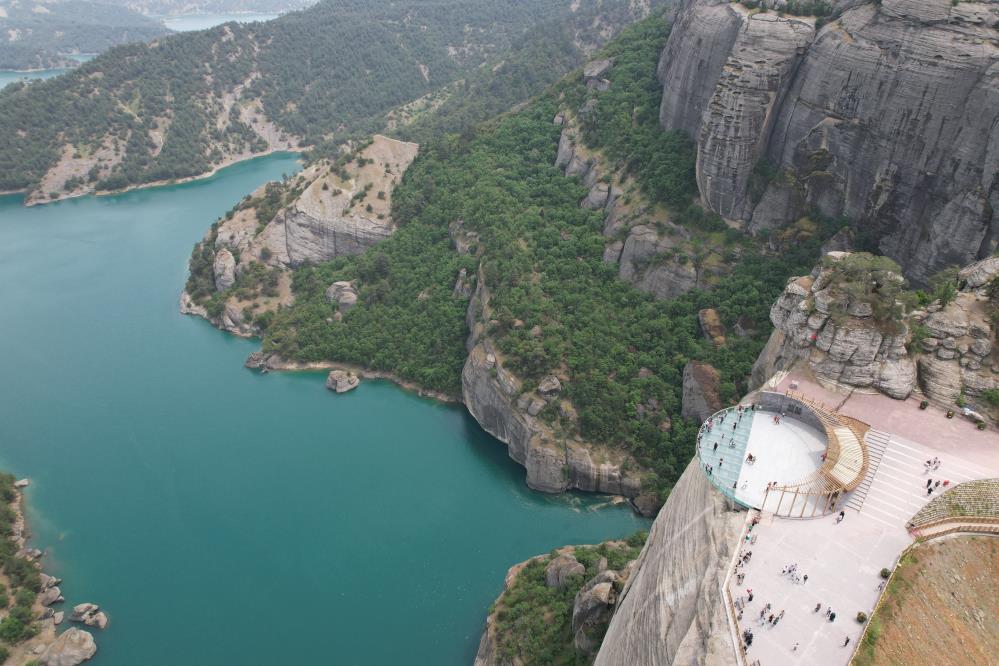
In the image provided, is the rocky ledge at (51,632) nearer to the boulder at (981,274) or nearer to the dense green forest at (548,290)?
the dense green forest at (548,290)

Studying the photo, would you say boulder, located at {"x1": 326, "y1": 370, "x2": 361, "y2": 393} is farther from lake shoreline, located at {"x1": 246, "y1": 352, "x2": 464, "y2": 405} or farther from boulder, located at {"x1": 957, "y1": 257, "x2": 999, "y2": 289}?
boulder, located at {"x1": 957, "y1": 257, "x2": 999, "y2": 289}

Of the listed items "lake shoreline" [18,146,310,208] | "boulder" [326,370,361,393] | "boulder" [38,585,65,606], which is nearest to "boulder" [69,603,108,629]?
"boulder" [38,585,65,606]

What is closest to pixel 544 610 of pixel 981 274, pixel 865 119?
pixel 981 274

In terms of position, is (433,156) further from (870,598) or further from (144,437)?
(870,598)

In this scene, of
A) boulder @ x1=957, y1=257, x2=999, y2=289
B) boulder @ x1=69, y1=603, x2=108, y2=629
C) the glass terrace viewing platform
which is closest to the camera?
the glass terrace viewing platform

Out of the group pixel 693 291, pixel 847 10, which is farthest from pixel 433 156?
pixel 847 10

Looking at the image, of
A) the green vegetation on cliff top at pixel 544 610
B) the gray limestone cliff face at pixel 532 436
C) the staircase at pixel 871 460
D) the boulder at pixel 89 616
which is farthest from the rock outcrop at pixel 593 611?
the boulder at pixel 89 616
